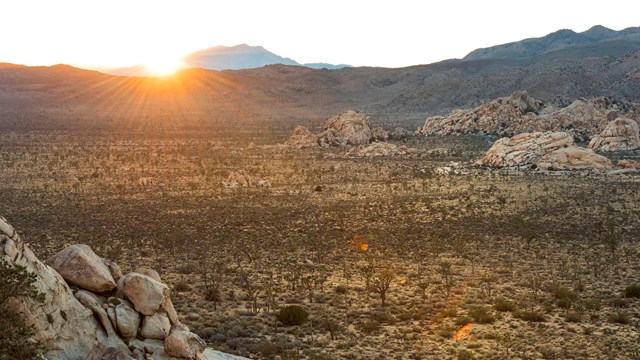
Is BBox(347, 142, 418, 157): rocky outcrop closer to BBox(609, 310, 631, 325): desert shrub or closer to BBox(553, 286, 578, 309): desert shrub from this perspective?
BBox(553, 286, 578, 309): desert shrub

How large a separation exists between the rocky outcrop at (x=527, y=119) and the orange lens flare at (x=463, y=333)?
63.5m

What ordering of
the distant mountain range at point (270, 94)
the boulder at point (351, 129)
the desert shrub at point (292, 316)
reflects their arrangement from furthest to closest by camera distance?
the distant mountain range at point (270, 94)
the boulder at point (351, 129)
the desert shrub at point (292, 316)

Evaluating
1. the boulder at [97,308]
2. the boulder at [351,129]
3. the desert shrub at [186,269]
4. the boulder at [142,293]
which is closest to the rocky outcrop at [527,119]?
the boulder at [351,129]

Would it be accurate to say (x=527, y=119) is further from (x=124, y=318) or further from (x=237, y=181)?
(x=124, y=318)

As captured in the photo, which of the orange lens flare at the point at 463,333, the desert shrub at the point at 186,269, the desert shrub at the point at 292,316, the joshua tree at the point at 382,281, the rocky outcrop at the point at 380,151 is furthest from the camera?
the rocky outcrop at the point at 380,151

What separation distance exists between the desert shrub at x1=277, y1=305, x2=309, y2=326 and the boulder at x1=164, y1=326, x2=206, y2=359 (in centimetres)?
659

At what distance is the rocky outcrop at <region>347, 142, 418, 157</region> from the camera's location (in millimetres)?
66062

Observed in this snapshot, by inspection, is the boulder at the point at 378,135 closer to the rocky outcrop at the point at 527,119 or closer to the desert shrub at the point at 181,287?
the rocky outcrop at the point at 527,119

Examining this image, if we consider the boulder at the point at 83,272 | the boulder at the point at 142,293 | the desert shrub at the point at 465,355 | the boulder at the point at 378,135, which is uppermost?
the boulder at the point at 83,272

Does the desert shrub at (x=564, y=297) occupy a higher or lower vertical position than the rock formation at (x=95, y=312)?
lower

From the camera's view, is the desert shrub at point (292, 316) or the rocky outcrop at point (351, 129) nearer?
the desert shrub at point (292, 316)

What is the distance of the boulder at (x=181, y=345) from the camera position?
38.2 feet

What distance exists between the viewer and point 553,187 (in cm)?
4350

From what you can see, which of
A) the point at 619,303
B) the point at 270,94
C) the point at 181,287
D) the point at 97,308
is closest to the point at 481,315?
the point at 619,303
